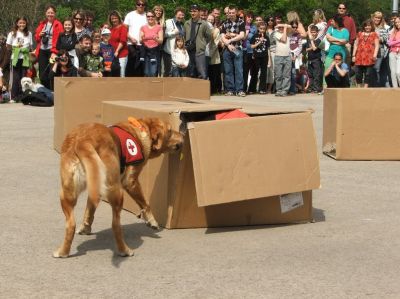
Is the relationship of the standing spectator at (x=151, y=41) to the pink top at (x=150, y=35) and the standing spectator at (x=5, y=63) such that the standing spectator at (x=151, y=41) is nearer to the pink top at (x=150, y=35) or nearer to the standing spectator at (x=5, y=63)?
the pink top at (x=150, y=35)

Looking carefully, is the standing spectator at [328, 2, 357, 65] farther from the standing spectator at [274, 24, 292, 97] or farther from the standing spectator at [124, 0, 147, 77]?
the standing spectator at [124, 0, 147, 77]

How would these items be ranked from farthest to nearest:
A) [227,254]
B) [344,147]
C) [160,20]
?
[160,20] < [344,147] < [227,254]

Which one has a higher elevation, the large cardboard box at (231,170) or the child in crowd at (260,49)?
the child in crowd at (260,49)

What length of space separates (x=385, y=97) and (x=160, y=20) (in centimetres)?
772

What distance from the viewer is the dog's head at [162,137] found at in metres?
6.51

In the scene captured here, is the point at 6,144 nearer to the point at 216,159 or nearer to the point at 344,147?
the point at 344,147

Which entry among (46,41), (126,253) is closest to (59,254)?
(126,253)

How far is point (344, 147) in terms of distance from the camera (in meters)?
10.5

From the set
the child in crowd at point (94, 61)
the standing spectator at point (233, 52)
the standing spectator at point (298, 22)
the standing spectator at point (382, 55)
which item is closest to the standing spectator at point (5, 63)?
the child in crowd at point (94, 61)

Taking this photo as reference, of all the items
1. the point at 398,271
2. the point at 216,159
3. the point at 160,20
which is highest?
the point at 160,20

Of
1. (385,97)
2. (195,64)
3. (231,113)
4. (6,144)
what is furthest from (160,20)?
(231,113)

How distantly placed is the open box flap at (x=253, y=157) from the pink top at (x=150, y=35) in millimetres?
10295

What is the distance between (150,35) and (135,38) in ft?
1.02

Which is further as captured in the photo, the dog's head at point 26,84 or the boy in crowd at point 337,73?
the boy in crowd at point 337,73
